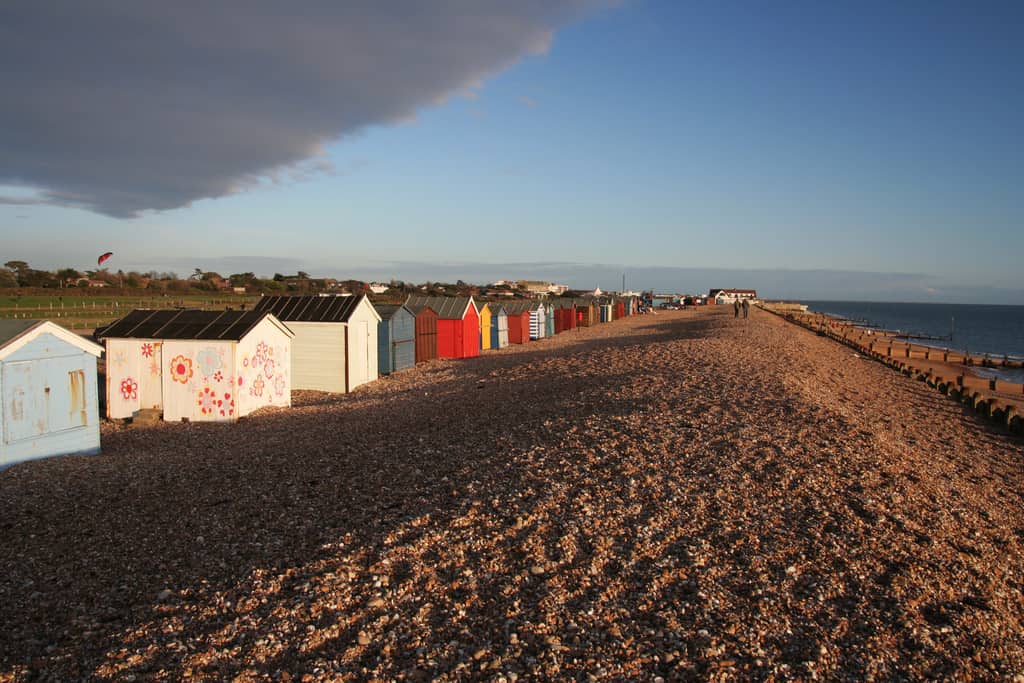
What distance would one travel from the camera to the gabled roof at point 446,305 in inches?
1268

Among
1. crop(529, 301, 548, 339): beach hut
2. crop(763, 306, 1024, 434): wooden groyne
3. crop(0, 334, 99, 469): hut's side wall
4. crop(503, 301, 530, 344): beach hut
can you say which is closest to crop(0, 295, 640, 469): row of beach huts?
crop(0, 334, 99, 469): hut's side wall

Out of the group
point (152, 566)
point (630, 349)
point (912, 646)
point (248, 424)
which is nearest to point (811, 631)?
point (912, 646)

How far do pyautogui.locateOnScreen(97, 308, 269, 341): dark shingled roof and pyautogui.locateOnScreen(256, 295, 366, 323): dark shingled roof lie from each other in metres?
3.30

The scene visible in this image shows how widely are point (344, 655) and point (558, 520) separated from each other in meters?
3.41

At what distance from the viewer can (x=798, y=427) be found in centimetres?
1295

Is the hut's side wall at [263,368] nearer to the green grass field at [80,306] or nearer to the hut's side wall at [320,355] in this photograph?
the hut's side wall at [320,355]

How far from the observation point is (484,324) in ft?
122

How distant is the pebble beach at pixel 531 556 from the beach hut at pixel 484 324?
22.3m

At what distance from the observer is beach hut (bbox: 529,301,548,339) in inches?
1753

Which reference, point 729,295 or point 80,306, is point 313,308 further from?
point 729,295

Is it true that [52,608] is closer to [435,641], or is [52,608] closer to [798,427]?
[435,641]

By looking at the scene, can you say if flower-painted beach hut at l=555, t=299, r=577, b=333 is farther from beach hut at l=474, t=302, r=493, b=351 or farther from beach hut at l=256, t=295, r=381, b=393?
beach hut at l=256, t=295, r=381, b=393

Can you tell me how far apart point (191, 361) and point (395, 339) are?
9855 millimetres

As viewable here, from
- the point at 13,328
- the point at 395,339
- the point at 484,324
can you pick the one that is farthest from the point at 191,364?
the point at 484,324
